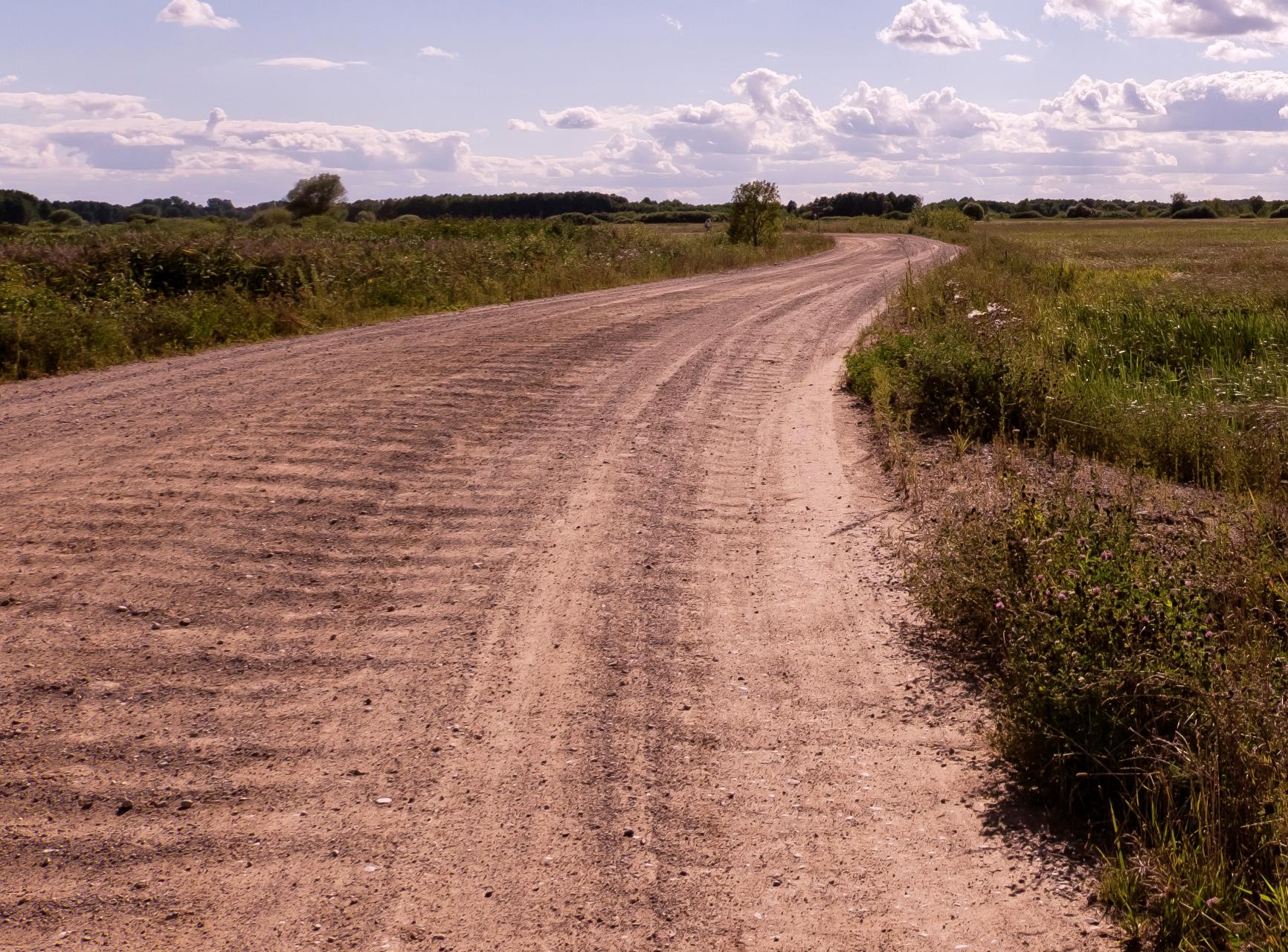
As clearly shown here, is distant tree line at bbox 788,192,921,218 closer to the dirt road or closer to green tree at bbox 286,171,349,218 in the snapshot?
green tree at bbox 286,171,349,218

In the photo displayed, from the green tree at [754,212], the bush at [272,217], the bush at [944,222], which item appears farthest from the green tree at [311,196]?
the bush at [944,222]

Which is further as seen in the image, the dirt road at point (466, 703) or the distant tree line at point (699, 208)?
the distant tree line at point (699, 208)

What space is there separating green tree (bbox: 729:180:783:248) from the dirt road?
32.7m

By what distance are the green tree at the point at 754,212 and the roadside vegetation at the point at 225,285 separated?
1489 cm

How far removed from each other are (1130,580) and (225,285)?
13.8m

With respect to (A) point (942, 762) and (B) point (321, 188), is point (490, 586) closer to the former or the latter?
(A) point (942, 762)

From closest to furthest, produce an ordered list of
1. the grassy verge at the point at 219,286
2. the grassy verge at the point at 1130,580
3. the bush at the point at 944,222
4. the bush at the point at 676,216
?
the grassy verge at the point at 1130,580
the grassy verge at the point at 219,286
the bush at the point at 944,222
the bush at the point at 676,216

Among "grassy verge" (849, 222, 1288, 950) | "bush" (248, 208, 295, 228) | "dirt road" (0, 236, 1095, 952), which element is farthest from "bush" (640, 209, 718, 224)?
"dirt road" (0, 236, 1095, 952)

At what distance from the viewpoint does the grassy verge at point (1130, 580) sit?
317 cm

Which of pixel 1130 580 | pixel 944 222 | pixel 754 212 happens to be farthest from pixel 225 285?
pixel 944 222

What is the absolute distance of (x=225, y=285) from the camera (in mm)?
15023

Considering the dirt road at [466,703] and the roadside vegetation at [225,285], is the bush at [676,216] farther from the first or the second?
the dirt road at [466,703]

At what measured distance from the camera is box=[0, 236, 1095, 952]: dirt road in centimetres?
321

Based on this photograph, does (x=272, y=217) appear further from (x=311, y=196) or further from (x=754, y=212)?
(x=754, y=212)
